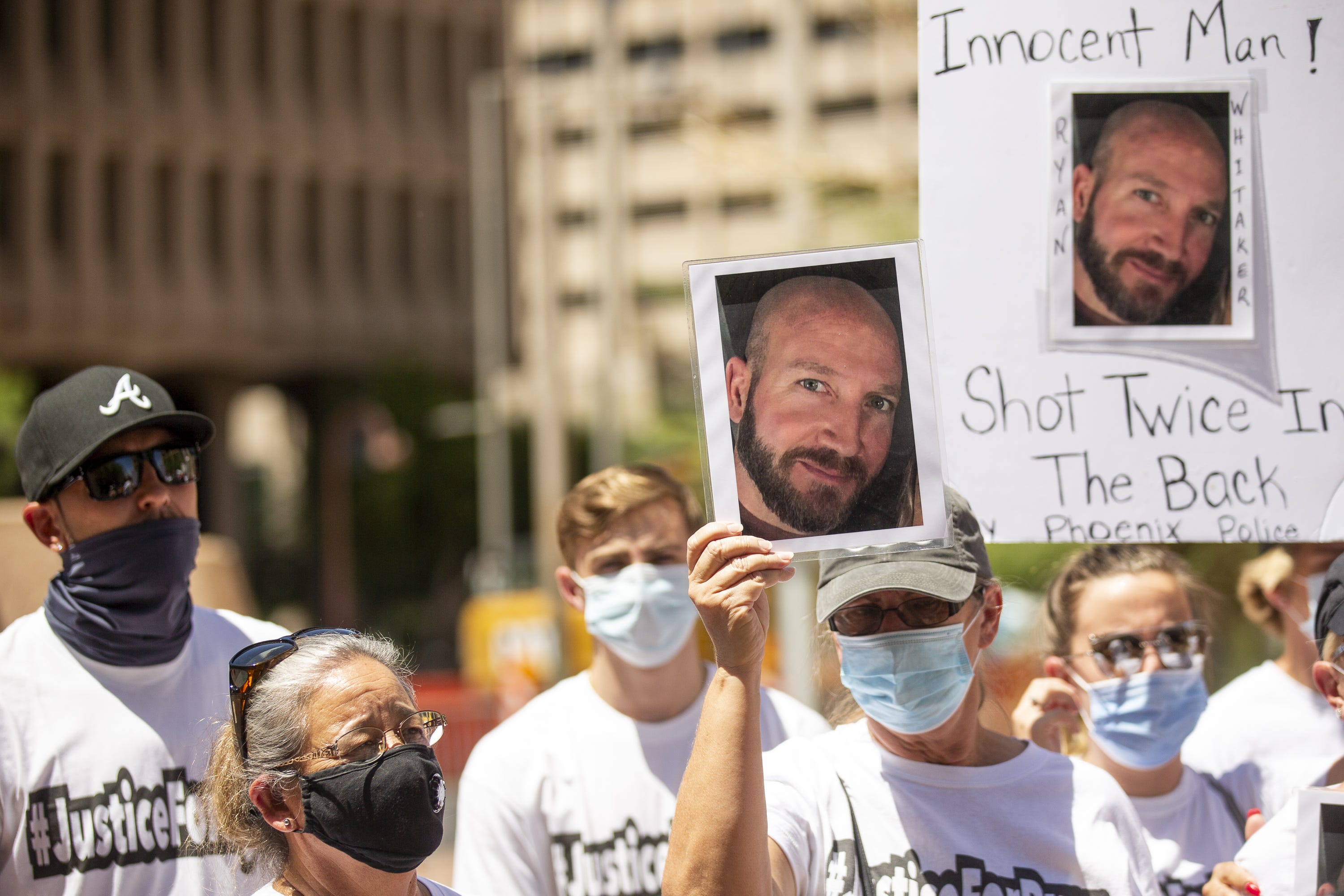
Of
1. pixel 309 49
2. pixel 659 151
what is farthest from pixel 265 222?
pixel 659 151

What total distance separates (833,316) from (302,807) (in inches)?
48.6

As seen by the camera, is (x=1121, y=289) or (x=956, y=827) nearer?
(x=956, y=827)

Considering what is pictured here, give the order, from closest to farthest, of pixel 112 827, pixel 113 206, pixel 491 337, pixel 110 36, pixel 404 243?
pixel 112 827, pixel 491 337, pixel 110 36, pixel 113 206, pixel 404 243

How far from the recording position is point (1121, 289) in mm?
2943

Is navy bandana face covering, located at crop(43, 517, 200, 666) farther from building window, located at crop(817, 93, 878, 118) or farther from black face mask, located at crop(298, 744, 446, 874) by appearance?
building window, located at crop(817, 93, 878, 118)

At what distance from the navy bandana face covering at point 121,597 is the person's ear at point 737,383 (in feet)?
4.66

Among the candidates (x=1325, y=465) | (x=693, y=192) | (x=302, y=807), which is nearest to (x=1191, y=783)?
(x=1325, y=465)

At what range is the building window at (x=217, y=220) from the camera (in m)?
34.8

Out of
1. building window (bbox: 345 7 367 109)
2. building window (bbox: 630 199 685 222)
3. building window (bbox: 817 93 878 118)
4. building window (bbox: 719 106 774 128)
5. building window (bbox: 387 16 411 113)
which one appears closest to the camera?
building window (bbox: 719 106 774 128)

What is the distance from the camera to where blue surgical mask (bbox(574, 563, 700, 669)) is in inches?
141

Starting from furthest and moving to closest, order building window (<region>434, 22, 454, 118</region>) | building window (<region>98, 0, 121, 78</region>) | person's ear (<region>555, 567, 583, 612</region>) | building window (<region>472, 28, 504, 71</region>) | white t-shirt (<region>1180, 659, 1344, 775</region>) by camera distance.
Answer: building window (<region>472, 28, 504, 71</region>) < building window (<region>434, 22, 454, 118</region>) < building window (<region>98, 0, 121, 78</region>) < person's ear (<region>555, 567, 583, 612</region>) < white t-shirt (<region>1180, 659, 1344, 775</region>)

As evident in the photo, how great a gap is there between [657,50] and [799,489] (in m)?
55.6

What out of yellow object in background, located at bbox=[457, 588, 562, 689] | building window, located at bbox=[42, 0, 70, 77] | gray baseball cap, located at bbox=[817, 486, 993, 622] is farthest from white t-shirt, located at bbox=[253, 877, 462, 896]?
building window, located at bbox=[42, 0, 70, 77]

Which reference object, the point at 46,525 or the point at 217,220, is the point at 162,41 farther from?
the point at 46,525
